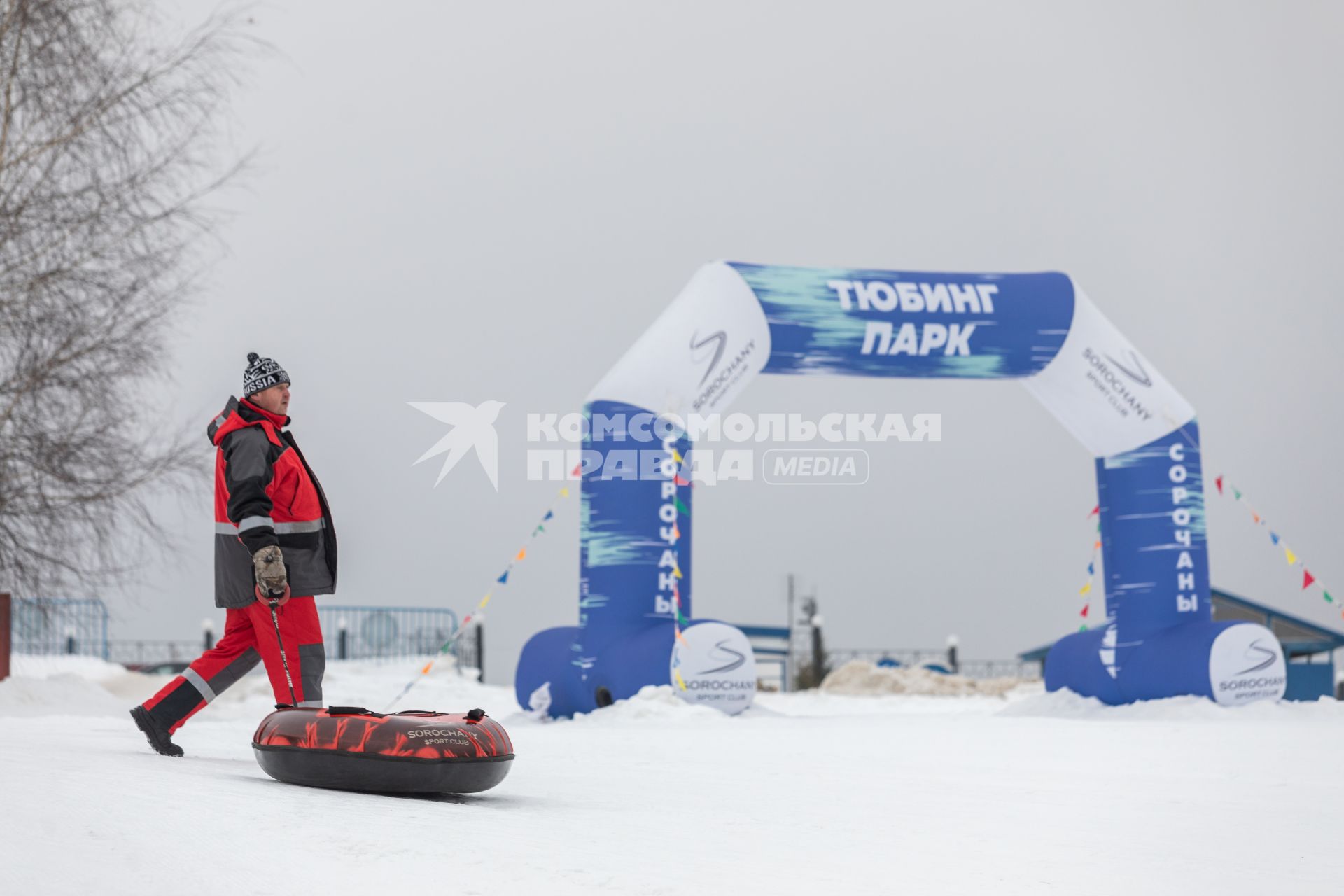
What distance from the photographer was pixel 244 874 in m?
3.05

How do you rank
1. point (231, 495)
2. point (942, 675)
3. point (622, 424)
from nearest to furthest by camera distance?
point (231, 495) < point (622, 424) < point (942, 675)

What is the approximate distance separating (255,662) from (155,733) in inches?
16.9

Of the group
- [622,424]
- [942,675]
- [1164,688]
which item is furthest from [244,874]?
[942,675]

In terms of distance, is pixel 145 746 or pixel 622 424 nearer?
pixel 145 746

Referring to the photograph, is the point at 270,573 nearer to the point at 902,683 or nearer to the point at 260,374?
the point at 260,374

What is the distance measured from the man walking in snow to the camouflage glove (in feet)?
0.29

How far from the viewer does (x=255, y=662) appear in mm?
4973

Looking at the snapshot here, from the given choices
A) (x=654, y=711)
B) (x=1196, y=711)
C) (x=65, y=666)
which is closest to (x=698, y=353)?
(x=654, y=711)

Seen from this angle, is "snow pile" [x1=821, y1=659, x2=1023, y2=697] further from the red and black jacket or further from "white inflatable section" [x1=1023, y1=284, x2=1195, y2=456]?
the red and black jacket

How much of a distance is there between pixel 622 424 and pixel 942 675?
1073 centimetres

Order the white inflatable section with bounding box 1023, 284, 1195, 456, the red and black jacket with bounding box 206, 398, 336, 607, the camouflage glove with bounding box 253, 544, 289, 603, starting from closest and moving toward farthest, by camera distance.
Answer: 1. the camouflage glove with bounding box 253, 544, 289, 603
2. the red and black jacket with bounding box 206, 398, 336, 607
3. the white inflatable section with bounding box 1023, 284, 1195, 456

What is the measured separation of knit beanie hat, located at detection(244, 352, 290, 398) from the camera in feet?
16.0

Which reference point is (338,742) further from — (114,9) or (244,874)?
(114,9)

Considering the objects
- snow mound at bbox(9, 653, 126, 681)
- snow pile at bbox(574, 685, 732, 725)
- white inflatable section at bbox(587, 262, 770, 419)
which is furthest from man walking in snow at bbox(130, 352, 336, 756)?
snow mound at bbox(9, 653, 126, 681)
